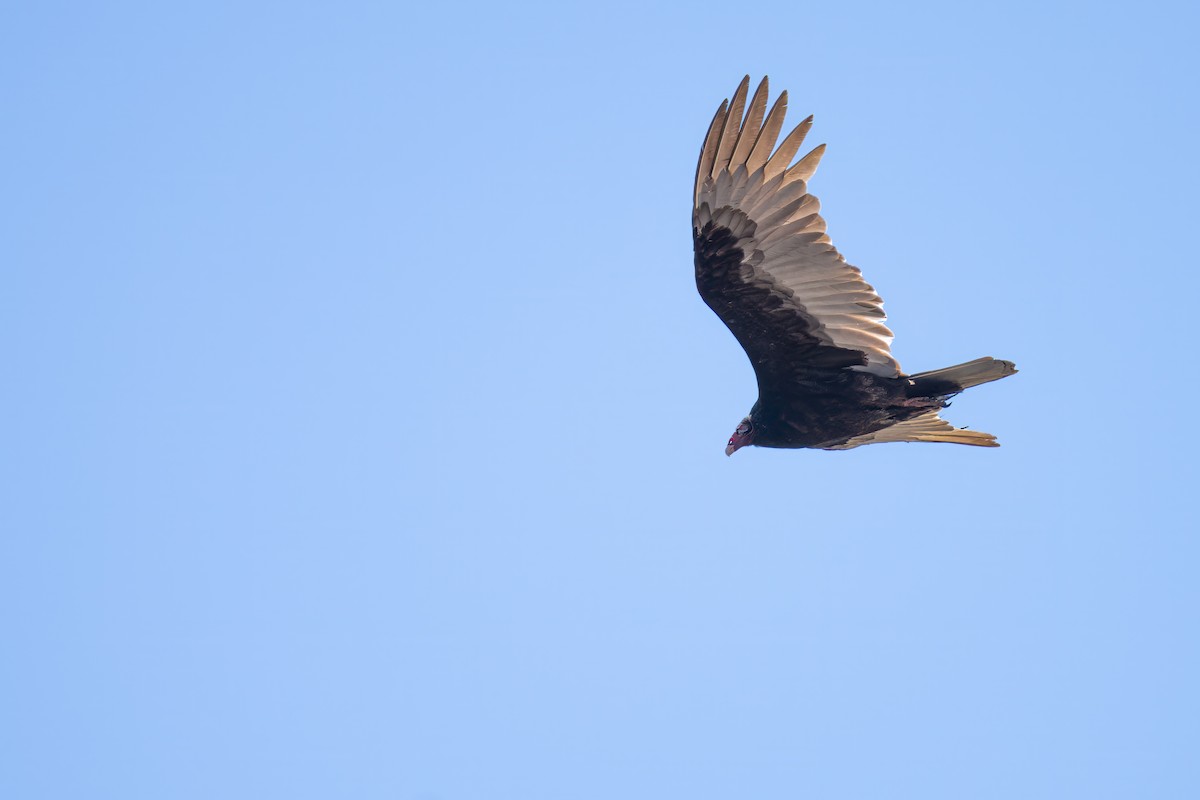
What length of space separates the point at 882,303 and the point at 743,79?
183 centimetres

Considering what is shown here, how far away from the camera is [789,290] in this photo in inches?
341

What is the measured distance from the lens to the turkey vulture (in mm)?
8391

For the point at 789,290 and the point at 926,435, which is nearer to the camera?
Answer: the point at 789,290

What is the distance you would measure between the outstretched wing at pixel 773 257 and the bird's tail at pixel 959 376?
0.70 feet

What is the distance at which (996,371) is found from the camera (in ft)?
27.4

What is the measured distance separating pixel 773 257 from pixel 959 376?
4.92ft

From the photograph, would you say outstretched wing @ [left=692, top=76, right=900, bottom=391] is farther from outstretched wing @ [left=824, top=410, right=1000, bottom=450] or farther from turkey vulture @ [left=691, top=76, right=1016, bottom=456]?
outstretched wing @ [left=824, top=410, right=1000, bottom=450]

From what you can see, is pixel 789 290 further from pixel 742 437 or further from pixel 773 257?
pixel 742 437

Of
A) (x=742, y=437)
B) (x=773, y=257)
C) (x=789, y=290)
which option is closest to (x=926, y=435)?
(x=742, y=437)

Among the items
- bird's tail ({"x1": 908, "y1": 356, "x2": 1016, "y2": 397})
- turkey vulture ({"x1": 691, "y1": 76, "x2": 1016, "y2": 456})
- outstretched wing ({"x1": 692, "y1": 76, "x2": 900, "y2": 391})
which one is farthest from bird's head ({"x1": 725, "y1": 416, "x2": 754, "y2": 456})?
bird's tail ({"x1": 908, "y1": 356, "x2": 1016, "y2": 397})

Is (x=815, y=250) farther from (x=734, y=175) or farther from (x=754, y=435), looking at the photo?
(x=754, y=435)

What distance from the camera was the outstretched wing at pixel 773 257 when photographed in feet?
27.5

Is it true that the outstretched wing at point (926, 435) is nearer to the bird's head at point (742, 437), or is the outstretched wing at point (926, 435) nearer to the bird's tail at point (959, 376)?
the bird's head at point (742, 437)

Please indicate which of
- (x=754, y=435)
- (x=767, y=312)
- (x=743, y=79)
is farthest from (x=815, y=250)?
(x=754, y=435)
